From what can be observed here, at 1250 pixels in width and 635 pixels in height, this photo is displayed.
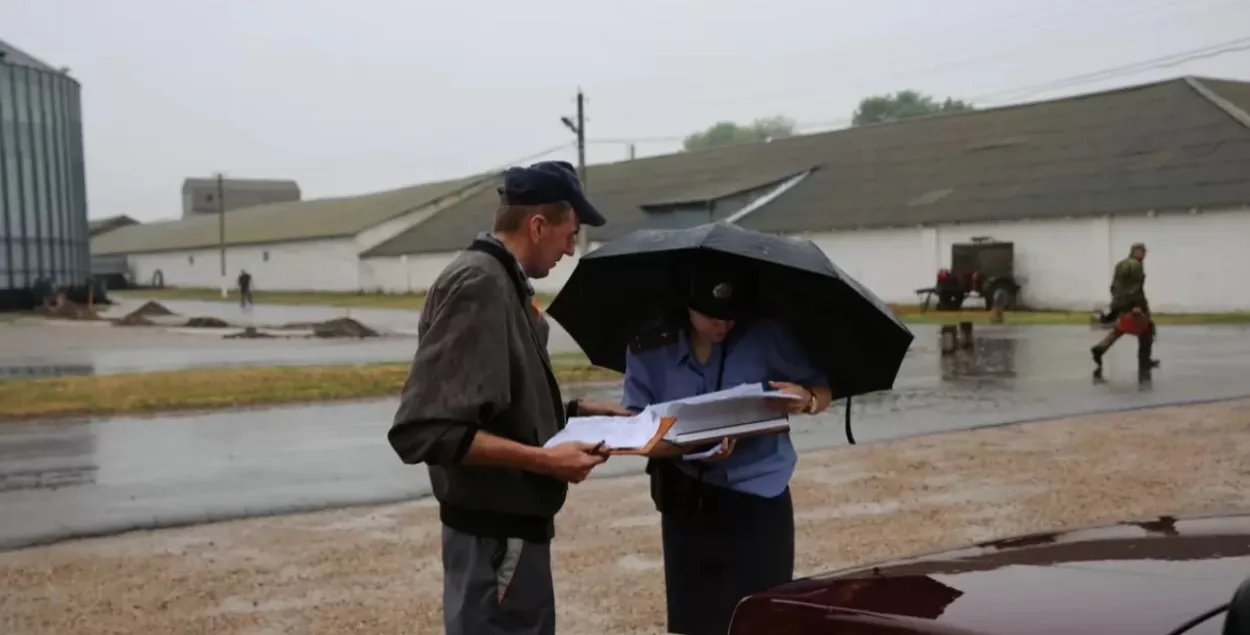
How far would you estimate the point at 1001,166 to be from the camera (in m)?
40.7

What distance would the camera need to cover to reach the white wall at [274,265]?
6769cm

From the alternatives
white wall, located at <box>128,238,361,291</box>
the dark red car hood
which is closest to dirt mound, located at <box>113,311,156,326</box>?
white wall, located at <box>128,238,361,291</box>

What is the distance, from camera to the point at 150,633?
594 cm

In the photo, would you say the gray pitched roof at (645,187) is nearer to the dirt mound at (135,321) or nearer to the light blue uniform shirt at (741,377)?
the dirt mound at (135,321)

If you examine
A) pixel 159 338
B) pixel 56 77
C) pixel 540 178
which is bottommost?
pixel 159 338

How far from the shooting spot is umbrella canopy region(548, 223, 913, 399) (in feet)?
12.3

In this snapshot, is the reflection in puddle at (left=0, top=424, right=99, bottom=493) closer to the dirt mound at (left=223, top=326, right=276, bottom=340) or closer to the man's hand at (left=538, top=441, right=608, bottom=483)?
the man's hand at (left=538, top=441, right=608, bottom=483)

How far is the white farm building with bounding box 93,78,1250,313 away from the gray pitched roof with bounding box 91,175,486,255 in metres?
9.93

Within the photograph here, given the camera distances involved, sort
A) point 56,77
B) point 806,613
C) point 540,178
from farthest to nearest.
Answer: point 56,77
point 540,178
point 806,613

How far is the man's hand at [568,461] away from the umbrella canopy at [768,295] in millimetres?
828

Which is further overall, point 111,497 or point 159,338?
point 159,338

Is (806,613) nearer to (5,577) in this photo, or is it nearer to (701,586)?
(701,586)

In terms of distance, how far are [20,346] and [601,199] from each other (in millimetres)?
31311

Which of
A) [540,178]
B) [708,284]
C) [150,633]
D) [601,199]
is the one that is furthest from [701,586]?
[601,199]
